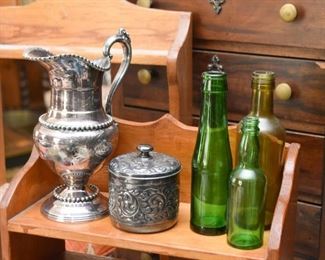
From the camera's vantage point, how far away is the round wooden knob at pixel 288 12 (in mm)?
1045

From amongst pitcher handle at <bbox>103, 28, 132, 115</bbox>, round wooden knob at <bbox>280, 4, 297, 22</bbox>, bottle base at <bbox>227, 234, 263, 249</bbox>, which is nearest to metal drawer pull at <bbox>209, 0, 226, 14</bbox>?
round wooden knob at <bbox>280, 4, 297, 22</bbox>

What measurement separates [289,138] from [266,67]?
0.13 m

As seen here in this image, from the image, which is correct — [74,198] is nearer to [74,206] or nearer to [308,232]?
[74,206]

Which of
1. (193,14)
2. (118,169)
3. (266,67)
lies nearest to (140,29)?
(193,14)

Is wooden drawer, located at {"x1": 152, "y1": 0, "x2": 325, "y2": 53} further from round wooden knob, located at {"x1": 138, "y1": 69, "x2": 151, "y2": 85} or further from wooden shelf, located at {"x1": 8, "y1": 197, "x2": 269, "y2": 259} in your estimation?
wooden shelf, located at {"x1": 8, "y1": 197, "x2": 269, "y2": 259}

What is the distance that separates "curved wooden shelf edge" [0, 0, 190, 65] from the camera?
1123 millimetres

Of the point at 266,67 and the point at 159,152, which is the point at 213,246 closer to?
the point at 159,152

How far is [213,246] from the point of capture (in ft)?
2.77

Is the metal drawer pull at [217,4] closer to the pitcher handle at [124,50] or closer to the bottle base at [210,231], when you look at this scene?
the pitcher handle at [124,50]

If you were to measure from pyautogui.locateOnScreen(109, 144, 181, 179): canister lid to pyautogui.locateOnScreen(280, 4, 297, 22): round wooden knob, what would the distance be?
0.34 metres

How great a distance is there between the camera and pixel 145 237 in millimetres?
865

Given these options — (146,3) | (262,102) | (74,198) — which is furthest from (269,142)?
(146,3)

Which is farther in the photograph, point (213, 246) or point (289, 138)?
point (289, 138)

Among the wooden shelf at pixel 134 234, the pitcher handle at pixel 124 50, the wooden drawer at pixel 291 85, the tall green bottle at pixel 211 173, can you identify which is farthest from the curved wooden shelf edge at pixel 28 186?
the wooden drawer at pixel 291 85
